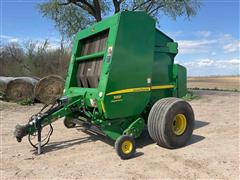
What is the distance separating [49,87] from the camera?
35.0 ft

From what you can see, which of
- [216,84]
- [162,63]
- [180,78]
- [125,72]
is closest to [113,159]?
[125,72]

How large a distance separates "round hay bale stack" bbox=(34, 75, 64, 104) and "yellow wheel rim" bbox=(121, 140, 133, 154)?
6.69 metres

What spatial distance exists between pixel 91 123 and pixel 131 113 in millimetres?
808

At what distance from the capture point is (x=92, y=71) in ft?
17.9

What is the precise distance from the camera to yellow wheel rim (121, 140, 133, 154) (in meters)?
4.49

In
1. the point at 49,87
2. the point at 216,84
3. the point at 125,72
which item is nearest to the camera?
the point at 125,72

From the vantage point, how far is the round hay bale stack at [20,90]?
1094cm

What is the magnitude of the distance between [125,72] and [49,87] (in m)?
6.54

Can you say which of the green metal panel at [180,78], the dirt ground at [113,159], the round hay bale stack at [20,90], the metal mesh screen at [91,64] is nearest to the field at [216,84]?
the round hay bale stack at [20,90]

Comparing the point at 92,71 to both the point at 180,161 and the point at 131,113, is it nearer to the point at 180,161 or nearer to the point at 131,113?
the point at 131,113

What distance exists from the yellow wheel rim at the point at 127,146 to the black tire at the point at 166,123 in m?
0.60

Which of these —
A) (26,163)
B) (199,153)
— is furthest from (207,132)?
(26,163)

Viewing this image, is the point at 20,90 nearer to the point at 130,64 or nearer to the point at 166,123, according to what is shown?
the point at 130,64

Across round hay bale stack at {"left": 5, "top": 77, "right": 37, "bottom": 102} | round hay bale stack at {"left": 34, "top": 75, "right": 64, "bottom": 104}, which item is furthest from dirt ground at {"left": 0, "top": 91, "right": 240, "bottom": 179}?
round hay bale stack at {"left": 5, "top": 77, "right": 37, "bottom": 102}
